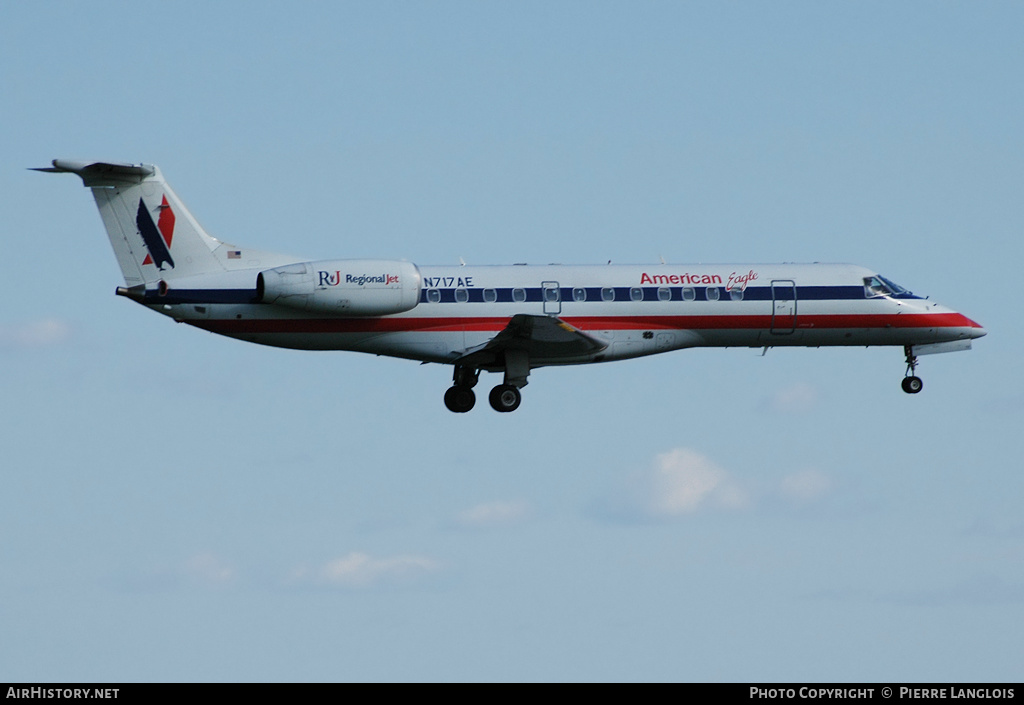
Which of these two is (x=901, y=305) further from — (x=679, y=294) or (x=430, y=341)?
(x=430, y=341)

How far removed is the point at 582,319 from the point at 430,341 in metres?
A: 3.34

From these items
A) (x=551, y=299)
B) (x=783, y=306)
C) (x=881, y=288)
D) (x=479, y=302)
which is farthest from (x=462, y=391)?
(x=881, y=288)

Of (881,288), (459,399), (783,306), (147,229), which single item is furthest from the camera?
(881,288)

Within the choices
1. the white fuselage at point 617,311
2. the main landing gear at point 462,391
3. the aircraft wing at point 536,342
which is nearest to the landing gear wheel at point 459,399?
the main landing gear at point 462,391

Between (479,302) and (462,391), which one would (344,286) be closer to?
(479,302)

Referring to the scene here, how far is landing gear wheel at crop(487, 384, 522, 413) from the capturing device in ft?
114

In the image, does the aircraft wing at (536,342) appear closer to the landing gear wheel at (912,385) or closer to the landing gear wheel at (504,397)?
the landing gear wheel at (504,397)

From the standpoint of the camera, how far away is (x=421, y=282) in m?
34.1

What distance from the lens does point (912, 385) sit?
123 ft

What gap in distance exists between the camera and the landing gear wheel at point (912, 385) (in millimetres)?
37531

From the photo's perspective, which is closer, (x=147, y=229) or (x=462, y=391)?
(x=147, y=229)

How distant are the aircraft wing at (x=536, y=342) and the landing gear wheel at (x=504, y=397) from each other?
0.61 metres

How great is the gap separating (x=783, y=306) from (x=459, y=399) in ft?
24.7

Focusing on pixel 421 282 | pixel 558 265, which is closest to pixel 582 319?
pixel 558 265
